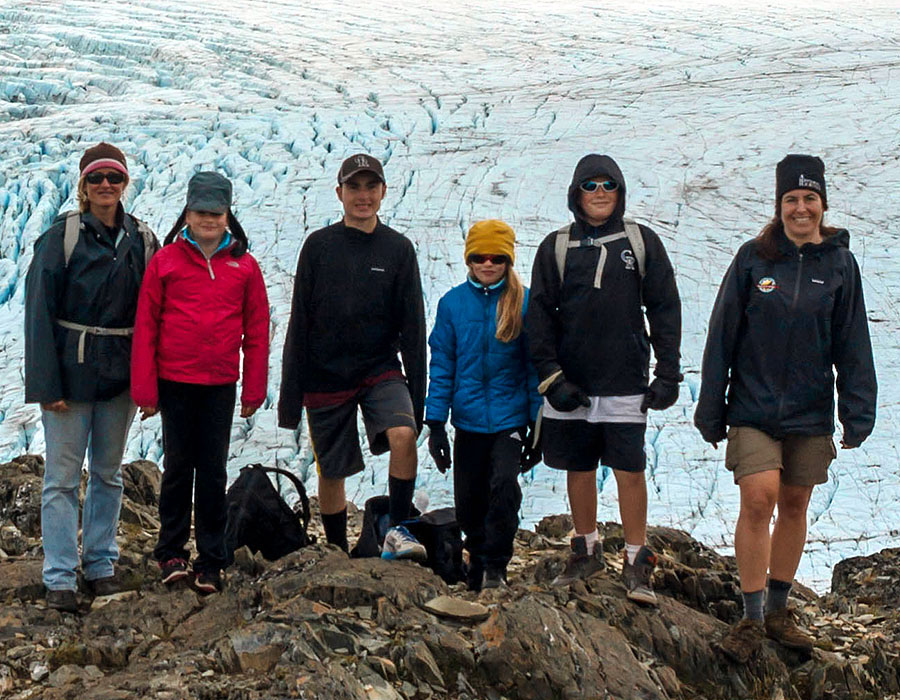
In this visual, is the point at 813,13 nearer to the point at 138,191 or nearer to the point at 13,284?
the point at 138,191

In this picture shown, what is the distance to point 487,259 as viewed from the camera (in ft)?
14.4

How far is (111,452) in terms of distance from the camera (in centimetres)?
432

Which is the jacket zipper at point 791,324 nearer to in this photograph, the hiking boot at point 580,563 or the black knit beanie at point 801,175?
the black knit beanie at point 801,175

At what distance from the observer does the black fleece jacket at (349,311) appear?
457 centimetres

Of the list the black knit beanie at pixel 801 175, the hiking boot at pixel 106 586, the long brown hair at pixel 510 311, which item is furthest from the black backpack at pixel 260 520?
the black knit beanie at pixel 801 175

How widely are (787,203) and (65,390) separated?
2.75m

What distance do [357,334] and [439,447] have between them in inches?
24.2

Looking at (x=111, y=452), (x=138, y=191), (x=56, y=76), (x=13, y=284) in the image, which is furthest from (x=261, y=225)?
(x=111, y=452)

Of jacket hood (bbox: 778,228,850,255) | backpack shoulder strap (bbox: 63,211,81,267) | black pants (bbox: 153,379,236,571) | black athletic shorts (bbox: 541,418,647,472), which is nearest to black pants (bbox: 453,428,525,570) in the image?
black athletic shorts (bbox: 541,418,647,472)

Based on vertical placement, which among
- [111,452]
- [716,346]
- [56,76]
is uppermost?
[56,76]

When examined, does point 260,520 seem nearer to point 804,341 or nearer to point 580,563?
point 580,563

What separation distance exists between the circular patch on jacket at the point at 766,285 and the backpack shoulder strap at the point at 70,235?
2552 mm

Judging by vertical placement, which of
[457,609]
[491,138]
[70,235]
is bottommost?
[457,609]

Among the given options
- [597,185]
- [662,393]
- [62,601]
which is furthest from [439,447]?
[62,601]
